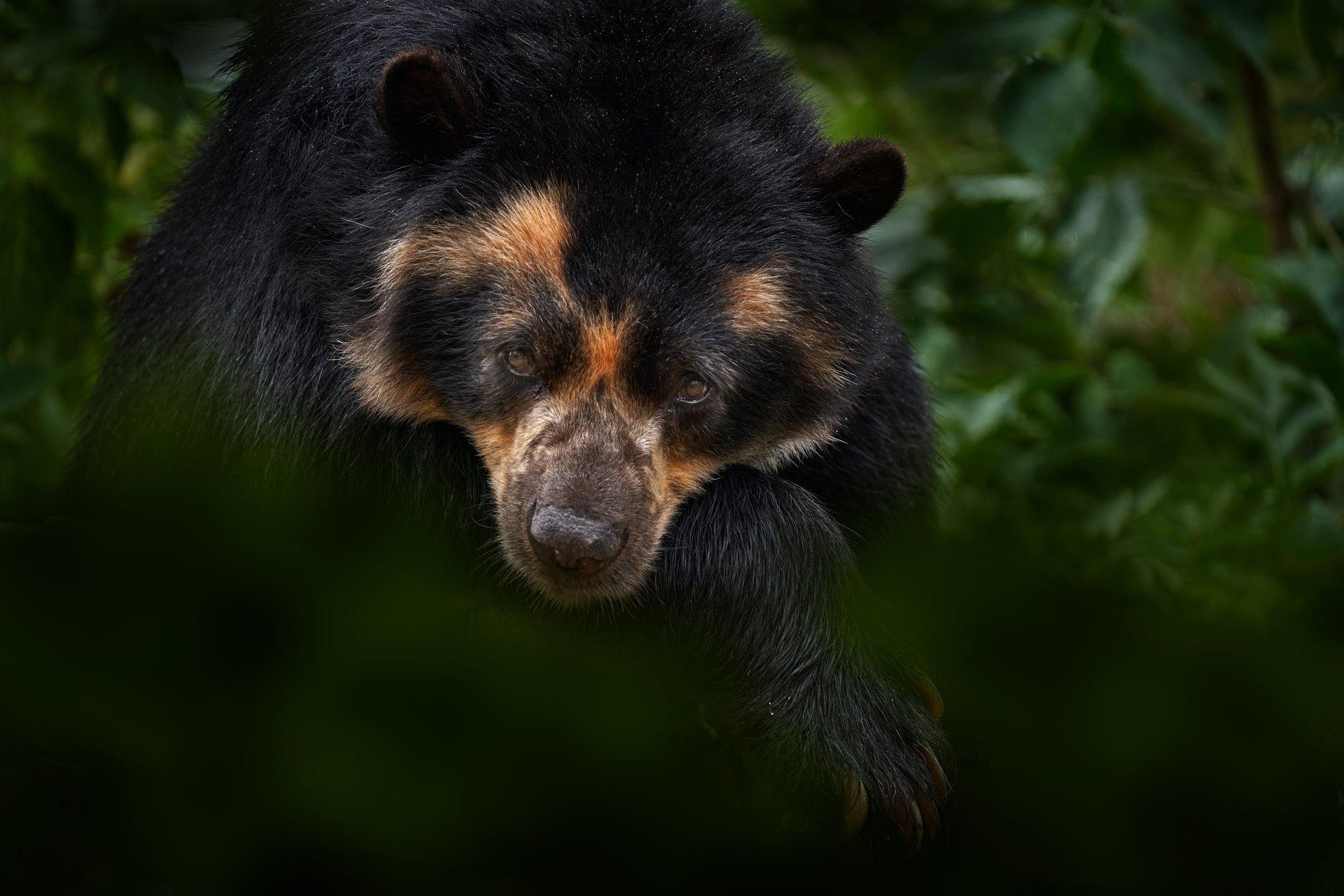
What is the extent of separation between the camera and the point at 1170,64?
207 inches

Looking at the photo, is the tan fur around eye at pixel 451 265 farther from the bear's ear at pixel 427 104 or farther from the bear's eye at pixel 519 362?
the bear's ear at pixel 427 104

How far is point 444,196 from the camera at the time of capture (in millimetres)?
3621

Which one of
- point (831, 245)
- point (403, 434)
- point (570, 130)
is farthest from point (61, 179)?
point (831, 245)

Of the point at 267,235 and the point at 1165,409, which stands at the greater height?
the point at 267,235

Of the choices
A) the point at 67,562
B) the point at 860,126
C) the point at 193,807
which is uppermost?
the point at 67,562

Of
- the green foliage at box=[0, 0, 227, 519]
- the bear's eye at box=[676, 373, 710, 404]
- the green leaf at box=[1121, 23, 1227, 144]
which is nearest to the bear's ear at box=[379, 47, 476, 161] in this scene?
the bear's eye at box=[676, 373, 710, 404]

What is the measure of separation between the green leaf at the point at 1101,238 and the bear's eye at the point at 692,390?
289cm

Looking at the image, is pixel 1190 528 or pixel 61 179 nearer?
pixel 61 179

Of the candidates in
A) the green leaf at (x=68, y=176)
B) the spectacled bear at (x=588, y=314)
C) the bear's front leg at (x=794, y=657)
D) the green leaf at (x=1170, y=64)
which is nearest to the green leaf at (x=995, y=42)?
the green leaf at (x=1170, y=64)

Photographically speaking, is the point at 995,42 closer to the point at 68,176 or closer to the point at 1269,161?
the point at 1269,161

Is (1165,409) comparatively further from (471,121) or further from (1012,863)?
(1012,863)

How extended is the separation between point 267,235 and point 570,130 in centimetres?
93

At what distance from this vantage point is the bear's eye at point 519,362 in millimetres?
3531

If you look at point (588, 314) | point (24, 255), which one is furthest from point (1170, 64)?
point (24, 255)
